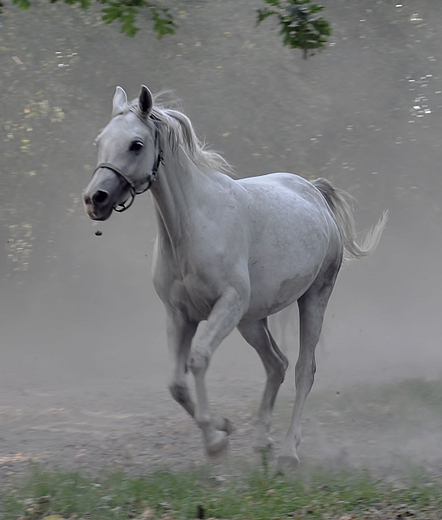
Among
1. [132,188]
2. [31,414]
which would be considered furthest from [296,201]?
[31,414]

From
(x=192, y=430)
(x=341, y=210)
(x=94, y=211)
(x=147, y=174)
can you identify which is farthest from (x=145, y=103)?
(x=192, y=430)

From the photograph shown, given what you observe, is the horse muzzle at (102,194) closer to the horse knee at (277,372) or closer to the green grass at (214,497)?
the green grass at (214,497)

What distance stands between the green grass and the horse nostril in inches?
62.4

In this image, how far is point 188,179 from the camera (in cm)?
504

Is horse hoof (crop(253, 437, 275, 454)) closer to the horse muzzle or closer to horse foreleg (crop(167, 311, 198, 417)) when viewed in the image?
horse foreleg (crop(167, 311, 198, 417))

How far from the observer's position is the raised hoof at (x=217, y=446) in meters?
4.87

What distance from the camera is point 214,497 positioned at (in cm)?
434

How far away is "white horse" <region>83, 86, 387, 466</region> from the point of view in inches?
183

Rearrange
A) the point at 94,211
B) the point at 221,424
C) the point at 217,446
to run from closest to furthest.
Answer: the point at 94,211, the point at 217,446, the point at 221,424

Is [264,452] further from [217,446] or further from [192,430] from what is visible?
[192,430]

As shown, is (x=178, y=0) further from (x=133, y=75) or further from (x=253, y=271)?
(x=253, y=271)

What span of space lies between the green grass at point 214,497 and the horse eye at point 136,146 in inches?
74.3

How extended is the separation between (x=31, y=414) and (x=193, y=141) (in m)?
4.33

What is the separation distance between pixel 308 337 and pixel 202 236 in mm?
1503
